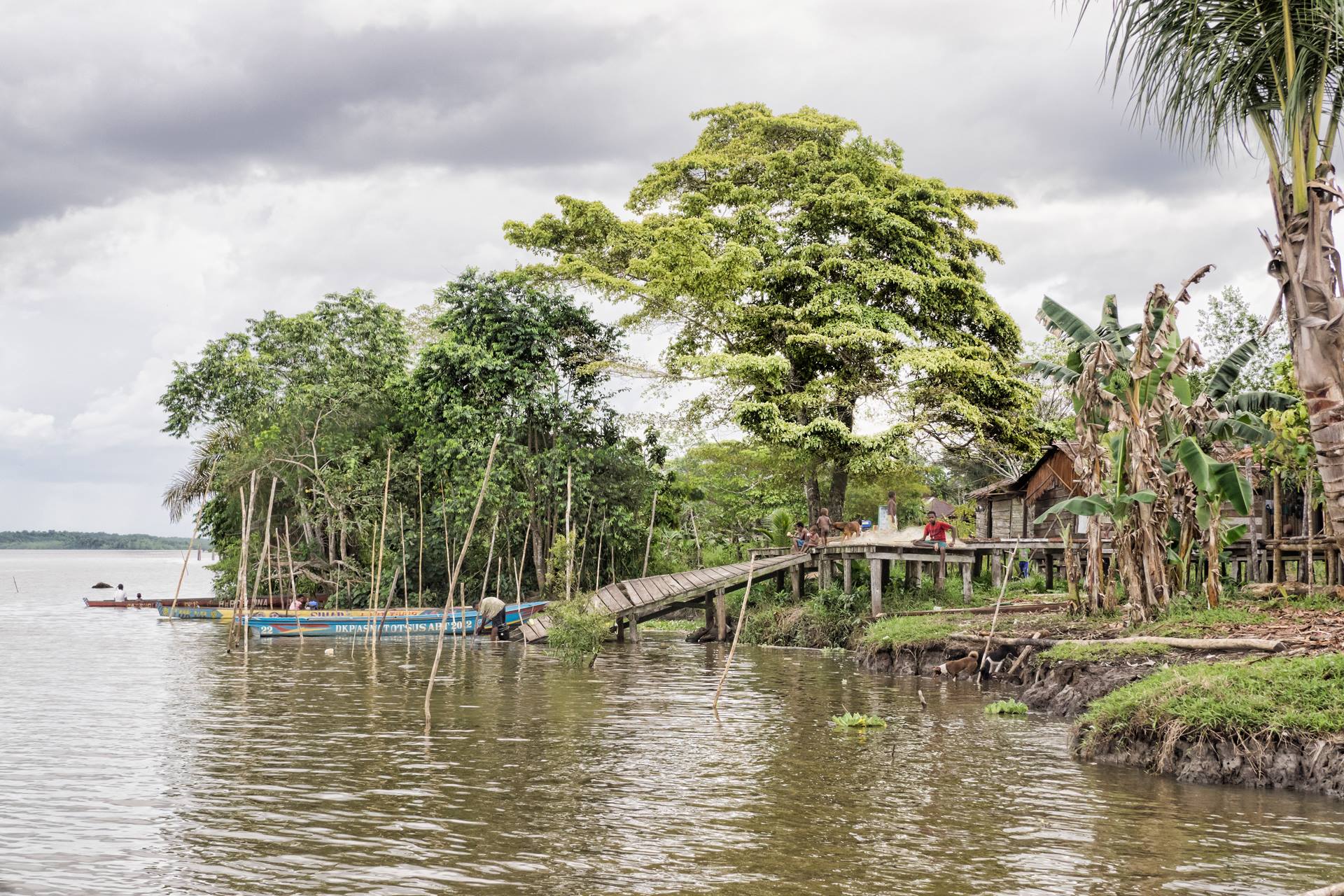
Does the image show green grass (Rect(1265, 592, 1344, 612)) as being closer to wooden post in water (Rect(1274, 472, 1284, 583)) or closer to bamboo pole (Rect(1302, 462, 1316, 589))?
bamboo pole (Rect(1302, 462, 1316, 589))

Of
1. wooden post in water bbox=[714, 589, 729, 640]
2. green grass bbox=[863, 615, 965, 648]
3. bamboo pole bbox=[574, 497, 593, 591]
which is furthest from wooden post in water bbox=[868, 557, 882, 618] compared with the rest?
bamboo pole bbox=[574, 497, 593, 591]

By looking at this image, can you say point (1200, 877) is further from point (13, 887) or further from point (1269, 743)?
point (13, 887)

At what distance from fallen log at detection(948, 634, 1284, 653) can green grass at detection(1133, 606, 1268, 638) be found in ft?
1.19

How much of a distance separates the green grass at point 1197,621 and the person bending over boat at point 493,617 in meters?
16.6

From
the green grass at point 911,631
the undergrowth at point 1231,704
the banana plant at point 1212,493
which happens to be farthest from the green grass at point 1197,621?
the green grass at point 911,631

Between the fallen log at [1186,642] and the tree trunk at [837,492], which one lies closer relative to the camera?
the fallen log at [1186,642]

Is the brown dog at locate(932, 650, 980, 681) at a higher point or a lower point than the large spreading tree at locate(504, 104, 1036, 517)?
lower

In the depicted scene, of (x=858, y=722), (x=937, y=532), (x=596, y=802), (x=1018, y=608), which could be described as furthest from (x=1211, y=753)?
(x=937, y=532)

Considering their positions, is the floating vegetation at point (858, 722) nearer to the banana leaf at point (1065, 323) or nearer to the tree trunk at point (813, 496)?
the banana leaf at point (1065, 323)

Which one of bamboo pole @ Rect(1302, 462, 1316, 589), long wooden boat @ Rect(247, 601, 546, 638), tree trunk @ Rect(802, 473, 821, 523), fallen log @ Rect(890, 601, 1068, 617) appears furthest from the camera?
tree trunk @ Rect(802, 473, 821, 523)

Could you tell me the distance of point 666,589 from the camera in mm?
26203

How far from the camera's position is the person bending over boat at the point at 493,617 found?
28.6 metres

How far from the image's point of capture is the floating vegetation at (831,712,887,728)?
1416 centimetres

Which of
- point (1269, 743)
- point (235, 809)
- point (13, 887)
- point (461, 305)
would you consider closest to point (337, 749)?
point (235, 809)
